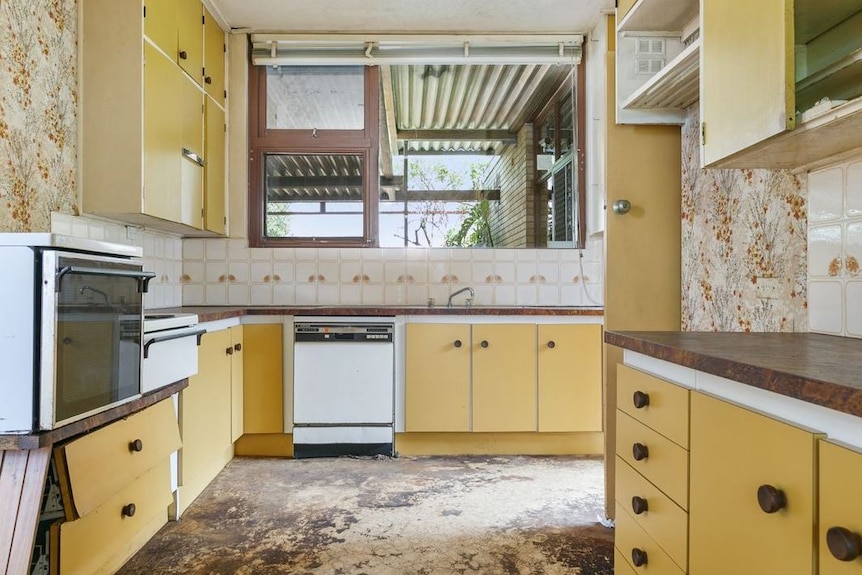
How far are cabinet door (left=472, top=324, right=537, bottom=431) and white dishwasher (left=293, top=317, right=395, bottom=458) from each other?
0.52 meters

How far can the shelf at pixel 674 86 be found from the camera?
60.0 inches

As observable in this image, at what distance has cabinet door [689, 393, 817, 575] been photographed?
2.35 ft

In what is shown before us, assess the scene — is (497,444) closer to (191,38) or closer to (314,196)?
(314,196)

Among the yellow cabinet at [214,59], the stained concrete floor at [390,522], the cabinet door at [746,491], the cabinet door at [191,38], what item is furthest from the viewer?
the yellow cabinet at [214,59]

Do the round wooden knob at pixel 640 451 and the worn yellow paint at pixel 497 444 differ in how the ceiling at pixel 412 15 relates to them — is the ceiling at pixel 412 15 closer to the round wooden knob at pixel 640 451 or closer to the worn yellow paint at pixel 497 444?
the worn yellow paint at pixel 497 444

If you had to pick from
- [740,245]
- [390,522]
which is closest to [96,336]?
[390,522]

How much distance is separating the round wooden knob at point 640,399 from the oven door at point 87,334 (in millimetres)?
1440

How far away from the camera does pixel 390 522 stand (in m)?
2.14

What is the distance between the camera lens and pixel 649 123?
2.04 metres

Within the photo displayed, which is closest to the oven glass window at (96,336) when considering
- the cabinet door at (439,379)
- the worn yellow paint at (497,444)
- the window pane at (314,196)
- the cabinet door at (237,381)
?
the cabinet door at (237,381)

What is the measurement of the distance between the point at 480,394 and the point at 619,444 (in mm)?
1587

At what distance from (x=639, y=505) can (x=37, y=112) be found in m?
2.61

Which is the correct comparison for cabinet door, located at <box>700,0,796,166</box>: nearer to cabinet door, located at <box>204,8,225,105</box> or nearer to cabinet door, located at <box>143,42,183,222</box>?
cabinet door, located at <box>143,42,183,222</box>

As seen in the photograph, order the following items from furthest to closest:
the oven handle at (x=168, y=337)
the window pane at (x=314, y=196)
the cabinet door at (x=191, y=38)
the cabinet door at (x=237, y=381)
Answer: the window pane at (x=314, y=196), the cabinet door at (x=237, y=381), the cabinet door at (x=191, y=38), the oven handle at (x=168, y=337)
